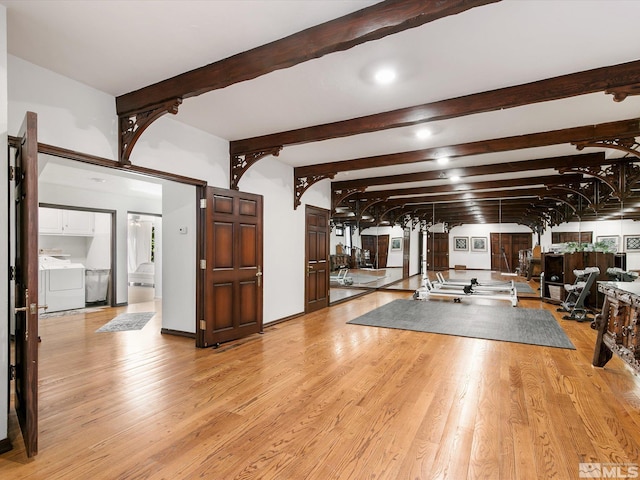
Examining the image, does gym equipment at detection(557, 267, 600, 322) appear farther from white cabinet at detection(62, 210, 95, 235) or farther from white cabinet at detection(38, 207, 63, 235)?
white cabinet at detection(38, 207, 63, 235)

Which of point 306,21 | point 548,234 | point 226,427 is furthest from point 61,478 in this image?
point 548,234

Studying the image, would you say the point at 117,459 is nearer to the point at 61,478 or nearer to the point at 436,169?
the point at 61,478

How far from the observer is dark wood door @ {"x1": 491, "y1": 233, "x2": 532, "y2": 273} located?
38.7 feet

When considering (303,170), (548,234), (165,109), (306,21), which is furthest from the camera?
(548,234)

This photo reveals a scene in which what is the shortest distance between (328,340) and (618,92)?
393 centimetres

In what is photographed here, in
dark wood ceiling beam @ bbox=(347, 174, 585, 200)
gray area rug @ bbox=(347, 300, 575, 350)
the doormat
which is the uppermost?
dark wood ceiling beam @ bbox=(347, 174, 585, 200)

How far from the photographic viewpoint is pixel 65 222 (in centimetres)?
726

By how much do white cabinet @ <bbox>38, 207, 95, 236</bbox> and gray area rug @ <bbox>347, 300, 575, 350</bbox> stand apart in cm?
622

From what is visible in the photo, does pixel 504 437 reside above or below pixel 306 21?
below

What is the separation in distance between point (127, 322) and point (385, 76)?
5493 mm

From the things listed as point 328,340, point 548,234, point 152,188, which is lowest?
point 328,340

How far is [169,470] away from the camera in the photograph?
6.37ft

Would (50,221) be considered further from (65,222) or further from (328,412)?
(328,412)

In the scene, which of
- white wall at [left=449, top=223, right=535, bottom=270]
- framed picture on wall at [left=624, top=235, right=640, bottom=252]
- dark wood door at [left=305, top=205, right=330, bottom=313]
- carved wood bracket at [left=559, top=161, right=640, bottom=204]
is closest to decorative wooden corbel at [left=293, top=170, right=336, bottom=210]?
dark wood door at [left=305, top=205, right=330, bottom=313]
